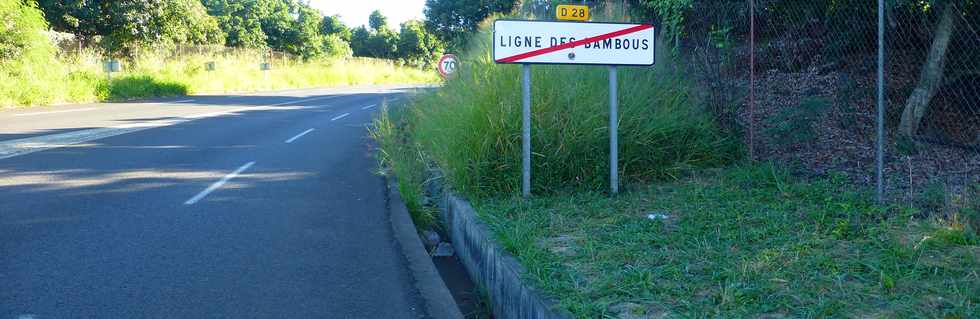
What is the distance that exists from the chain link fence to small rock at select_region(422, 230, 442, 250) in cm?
298

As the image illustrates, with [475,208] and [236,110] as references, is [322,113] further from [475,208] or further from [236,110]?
[475,208]

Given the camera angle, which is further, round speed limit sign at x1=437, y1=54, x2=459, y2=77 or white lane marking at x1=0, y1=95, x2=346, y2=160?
round speed limit sign at x1=437, y1=54, x2=459, y2=77

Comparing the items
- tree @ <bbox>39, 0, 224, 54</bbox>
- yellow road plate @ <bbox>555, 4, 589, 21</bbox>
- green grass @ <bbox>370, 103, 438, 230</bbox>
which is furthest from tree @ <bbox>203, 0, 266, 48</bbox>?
yellow road plate @ <bbox>555, 4, 589, 21</bbox>

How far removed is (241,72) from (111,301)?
3759 cm

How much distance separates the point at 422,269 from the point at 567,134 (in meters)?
2.22

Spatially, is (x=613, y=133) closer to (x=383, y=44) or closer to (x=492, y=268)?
(x=492, y=268)

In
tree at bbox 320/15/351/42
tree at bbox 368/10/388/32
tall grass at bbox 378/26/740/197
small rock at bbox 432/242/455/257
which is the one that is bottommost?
small rock at bbox 432/242/455/257

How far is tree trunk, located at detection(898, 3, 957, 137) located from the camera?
6938 millimetres

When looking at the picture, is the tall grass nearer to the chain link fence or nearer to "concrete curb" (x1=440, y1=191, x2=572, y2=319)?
"concrete curb" (x1=440, y1=191, x2=572, y2=319)

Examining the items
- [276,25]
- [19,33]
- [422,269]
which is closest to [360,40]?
[276,25]

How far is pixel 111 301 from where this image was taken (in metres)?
5.03

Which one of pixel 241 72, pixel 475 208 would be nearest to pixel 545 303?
pixel 475 208

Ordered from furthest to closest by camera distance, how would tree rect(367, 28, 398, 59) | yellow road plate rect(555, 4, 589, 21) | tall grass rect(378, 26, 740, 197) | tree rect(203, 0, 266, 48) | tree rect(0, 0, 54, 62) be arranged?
tree rect(367, 28, 398, 59)
tree rect(203, 0, 266, 48)
tree rect(0, 0, 54, 62)
yellow road plate rect(555, 4, 589, 21)
tall grass rect(378, 26, 740, 197)

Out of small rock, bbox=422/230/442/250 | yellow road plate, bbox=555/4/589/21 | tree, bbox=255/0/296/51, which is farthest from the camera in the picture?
tree, bbox=255/0/296/51
